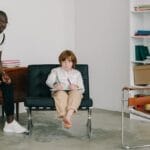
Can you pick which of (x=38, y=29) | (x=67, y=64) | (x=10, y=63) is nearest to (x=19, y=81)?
(x=10, y=63)

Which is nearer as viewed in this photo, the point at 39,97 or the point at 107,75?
the point at 39,97

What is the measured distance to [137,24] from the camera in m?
5.32

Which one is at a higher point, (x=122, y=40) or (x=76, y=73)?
(x=122, y=40)

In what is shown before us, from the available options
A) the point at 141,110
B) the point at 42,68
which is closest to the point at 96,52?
the point at 42,68

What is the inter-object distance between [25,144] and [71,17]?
2.67m

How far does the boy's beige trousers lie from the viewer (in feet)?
14.2

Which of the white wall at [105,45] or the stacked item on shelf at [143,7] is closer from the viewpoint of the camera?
the stacked item on shelf at [143,7]

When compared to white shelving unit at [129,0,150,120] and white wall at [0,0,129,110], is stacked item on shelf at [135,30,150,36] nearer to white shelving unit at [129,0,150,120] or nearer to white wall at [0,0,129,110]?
white shelving unit at [129,0,150,120]

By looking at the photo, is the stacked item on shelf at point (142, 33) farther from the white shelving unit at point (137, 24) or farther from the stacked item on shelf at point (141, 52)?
the stacked item on shelf at point (141, 52)

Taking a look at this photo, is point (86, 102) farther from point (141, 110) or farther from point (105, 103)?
point (105, 103)

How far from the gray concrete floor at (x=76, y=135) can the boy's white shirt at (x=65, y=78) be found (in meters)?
0.55

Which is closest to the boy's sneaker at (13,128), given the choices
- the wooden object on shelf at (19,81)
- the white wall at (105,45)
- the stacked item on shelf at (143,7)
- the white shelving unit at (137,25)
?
the wooden object on shelf at (19,81)

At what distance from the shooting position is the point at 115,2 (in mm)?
5668

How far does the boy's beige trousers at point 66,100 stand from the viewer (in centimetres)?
433
